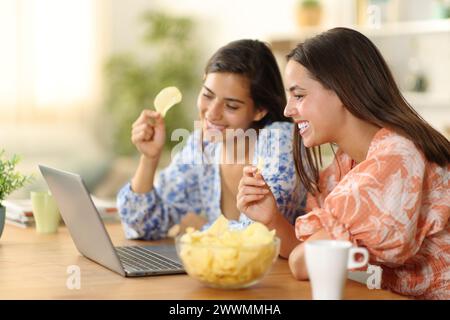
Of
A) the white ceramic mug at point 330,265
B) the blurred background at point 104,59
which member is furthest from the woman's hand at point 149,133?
the blurred background at point 104,59

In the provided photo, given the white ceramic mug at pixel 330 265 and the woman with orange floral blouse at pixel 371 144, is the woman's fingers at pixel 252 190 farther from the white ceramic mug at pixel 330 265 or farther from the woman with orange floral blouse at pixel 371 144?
the white ceramic mug at pixel 330 265

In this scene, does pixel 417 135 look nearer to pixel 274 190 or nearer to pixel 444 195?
pixel 444 195

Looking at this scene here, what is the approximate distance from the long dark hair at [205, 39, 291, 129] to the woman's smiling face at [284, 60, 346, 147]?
428mm

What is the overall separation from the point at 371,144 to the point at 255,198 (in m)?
0.27

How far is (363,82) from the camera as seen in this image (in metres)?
1.75

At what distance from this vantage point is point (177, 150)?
104 inches

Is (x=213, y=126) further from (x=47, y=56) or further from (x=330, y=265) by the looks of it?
(x=47, y=56)

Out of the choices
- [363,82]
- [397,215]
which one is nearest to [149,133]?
[363,82]

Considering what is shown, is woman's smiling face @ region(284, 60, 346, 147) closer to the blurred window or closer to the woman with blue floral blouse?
the woman with blue floral blouse

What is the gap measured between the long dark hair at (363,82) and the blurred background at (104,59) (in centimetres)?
358

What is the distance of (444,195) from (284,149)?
501 mm

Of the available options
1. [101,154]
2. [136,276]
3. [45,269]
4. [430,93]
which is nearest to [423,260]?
[136,276]

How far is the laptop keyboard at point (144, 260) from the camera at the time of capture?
1657mm

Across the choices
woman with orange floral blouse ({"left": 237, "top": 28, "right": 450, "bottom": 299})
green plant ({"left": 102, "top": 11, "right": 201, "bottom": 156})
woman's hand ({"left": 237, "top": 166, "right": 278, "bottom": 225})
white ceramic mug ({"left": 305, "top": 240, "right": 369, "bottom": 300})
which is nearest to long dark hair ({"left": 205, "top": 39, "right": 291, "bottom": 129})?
woman with orange floral blouse ({"left": 237, "top": 28, "right": 450, "bottom": 299})
